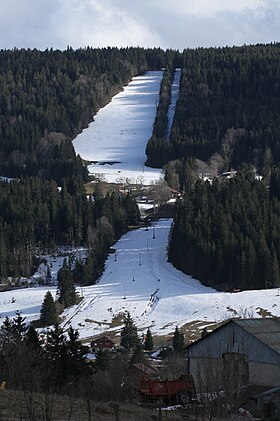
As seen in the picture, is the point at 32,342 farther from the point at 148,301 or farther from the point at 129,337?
the point at 148,301

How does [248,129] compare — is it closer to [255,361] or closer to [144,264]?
[144,264]

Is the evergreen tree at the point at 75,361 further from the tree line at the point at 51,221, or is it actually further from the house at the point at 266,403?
the tree line at the point at 51,221

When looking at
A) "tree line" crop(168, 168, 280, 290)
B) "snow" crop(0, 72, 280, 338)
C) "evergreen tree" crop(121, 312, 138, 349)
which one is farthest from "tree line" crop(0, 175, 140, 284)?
"evergreen tree" crop(121, 312, 138, 349)

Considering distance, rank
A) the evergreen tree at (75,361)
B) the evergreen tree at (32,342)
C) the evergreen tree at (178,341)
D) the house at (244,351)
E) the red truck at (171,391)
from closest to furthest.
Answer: the house at (244,351) < the red truck at (171,391) < the evergreen tree at (75,361) < the evergreen tree at (32,342) < the evergreen tree at (178,341)

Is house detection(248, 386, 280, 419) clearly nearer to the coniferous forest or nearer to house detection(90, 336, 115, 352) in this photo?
house detection(90, 336, 115, 352)

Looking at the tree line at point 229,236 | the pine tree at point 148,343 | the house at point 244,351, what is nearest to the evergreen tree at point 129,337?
the pine tree at point 148,343

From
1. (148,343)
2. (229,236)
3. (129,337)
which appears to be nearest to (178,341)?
(148,343)

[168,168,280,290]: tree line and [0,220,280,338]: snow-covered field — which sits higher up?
[168,168,280,290]: tree line
